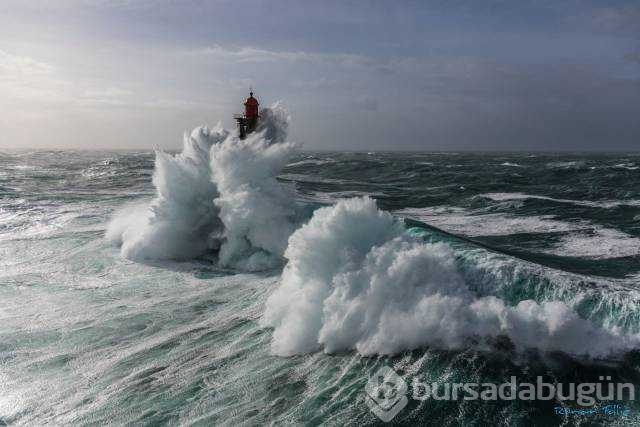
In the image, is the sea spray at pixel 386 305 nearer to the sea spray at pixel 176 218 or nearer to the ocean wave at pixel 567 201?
the sea spray at pixel 176 218

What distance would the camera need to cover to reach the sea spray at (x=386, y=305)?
5.86 m

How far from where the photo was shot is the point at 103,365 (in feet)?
22.1

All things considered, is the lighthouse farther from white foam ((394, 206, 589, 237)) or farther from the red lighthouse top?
white foam ((394, 206, 589, 237))

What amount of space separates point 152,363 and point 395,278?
375 centimetres

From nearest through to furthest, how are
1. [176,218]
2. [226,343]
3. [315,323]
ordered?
[315,323]
[226,343]
[176,218]

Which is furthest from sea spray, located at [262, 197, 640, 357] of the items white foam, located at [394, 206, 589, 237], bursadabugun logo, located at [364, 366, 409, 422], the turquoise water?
white foam, located at [394, 206, 589, 237]

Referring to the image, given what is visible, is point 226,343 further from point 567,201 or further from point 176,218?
point 567,201

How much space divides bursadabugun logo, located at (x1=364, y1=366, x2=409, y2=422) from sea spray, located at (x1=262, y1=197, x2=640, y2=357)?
0.49 meters

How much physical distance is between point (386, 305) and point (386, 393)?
4.73 ft

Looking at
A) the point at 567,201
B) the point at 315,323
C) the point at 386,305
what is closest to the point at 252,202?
the point at 315,323

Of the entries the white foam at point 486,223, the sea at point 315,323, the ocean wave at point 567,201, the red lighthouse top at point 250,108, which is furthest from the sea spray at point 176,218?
the ocean wave at point 567,201

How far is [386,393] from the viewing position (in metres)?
5.44

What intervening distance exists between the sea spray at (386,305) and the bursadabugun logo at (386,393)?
0.49 meters

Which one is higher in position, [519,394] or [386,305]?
[386,305]
